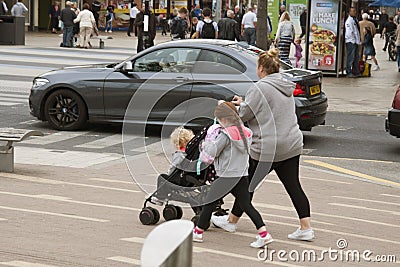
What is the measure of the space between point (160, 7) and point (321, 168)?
44852mm

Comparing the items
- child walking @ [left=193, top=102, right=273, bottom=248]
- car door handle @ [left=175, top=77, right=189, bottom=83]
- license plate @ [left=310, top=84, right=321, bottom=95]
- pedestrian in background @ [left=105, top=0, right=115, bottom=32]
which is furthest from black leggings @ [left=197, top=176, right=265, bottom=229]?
pedestrian in background @ [left=105, top=0, right=115, bottom=32]

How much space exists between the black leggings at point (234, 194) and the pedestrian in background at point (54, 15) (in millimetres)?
39270

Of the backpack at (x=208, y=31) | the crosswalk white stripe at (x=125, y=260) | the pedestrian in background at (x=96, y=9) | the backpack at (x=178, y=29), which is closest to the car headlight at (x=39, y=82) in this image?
the crosswalk white stripe at (x=125, y=260)

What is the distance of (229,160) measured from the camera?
688 cm

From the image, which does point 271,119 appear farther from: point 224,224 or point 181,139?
point 224,224

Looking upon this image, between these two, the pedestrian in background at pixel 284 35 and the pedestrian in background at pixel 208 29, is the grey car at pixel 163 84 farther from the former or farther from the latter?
the pedestrian in background at pixel 208 29

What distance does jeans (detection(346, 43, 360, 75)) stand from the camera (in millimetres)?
24859

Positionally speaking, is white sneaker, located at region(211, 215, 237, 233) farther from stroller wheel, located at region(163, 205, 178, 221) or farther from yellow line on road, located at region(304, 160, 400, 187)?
yellow line on road, located at region(304, 160, 400, 187)

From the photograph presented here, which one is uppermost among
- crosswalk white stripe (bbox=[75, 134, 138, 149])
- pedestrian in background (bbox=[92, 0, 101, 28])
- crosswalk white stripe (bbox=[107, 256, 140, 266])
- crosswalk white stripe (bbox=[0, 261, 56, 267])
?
pedestrian in background (bbox=[92, 0, 101, 28])

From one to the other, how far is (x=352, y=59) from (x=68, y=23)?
13.2 metres

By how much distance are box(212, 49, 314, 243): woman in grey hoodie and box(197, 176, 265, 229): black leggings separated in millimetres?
250

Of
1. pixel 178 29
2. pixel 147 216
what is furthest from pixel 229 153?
pixel 178 29

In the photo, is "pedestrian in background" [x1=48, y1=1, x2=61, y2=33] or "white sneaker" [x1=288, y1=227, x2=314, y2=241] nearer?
"white sneaker" [x1=288, y1=227, x2=314, y2=241]

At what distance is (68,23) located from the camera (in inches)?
1345
